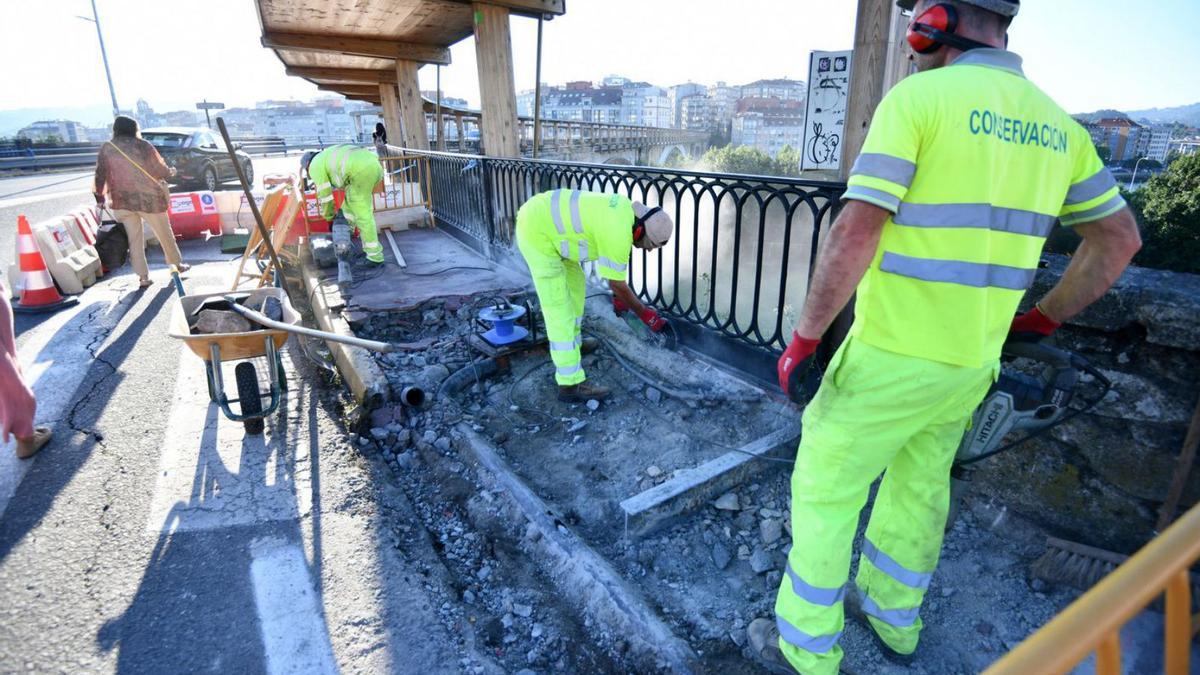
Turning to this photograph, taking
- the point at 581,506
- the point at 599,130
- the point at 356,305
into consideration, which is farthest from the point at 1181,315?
the point at 599,130

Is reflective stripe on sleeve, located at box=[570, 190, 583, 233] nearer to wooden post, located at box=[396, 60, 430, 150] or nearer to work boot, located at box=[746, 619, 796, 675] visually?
work boot, located at box=[746, 619, 796, 675]

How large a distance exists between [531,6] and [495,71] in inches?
35.1

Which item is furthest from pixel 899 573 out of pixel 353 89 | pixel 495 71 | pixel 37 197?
pixel 353 89

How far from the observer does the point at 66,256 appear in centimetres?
667

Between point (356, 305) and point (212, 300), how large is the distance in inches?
63.2

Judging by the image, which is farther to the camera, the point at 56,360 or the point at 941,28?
the point at 56,360

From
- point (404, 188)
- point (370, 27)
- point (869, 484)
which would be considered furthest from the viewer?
point (404, 188)

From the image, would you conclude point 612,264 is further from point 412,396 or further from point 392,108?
point 392,108

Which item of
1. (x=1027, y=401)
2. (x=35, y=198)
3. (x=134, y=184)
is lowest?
(x=1027, y=401)

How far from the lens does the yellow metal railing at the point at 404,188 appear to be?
976 cm

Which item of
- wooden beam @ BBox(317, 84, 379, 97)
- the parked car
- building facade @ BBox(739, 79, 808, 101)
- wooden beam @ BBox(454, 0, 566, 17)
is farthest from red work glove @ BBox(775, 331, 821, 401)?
building facade @ BBox(739, 79, 808, 101)

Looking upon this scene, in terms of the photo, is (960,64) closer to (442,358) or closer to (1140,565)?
(1140,565)

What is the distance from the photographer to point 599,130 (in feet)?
115

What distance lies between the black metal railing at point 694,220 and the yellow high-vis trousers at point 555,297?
77cm
